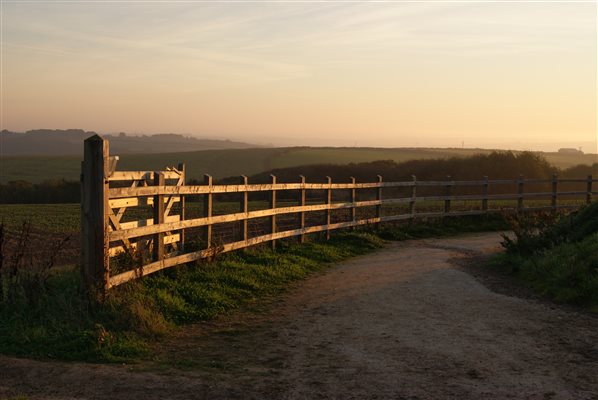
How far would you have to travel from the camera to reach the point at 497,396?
5.24 metres

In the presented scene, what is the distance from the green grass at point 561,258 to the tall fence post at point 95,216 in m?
6.45

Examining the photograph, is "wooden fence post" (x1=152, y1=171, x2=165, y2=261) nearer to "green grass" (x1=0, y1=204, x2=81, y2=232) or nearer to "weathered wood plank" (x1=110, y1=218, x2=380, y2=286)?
"weathered wood plank" (x1=110, y1=218, x2=380, y2=286)

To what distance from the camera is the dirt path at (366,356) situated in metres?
5.32

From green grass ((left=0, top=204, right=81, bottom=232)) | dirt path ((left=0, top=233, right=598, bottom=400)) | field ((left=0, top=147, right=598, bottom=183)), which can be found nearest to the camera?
dirt path ((left=0, top=233, right=598, bottom=400))

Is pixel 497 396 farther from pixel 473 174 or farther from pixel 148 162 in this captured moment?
pixel 148 162

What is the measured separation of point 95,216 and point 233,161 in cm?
7370

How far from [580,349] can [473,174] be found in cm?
3620

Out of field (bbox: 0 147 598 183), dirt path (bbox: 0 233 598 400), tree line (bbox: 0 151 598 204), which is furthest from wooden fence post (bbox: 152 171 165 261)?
field (bbox: 0 147 598 183)

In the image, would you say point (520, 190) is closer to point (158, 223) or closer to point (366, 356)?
point (158, 223)

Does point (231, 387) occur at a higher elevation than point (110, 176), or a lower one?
lower

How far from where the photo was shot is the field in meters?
66.2

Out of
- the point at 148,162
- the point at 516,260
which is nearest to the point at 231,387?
the point at 516,260

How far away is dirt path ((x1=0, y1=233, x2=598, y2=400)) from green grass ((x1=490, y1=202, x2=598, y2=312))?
624mm

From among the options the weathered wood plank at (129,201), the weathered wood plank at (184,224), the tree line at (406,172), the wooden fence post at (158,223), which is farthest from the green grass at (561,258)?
the tree line at (406,172)
